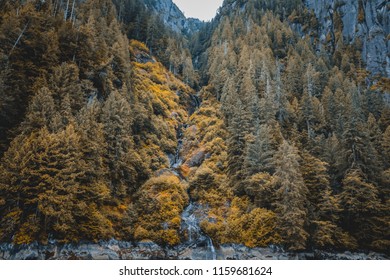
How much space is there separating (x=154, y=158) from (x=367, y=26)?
88.1 m

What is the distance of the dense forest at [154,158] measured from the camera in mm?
24125

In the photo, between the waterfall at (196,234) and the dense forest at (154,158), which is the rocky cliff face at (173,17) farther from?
the waterfall at (196,234)

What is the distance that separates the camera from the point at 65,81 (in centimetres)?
3203

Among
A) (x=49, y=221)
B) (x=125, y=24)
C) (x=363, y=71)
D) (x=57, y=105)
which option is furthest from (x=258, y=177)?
(x=125, y=24)

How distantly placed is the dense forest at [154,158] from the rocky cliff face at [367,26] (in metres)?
33.2

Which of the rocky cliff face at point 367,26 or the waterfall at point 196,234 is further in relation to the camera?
the rocky cliff face at point 367,26

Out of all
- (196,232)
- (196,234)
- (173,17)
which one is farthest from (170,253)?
(173,17)

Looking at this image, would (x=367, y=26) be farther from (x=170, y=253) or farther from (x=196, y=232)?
(x=170, y=253)

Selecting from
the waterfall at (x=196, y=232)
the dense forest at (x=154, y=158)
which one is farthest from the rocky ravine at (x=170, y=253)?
the dense forest at (x=154, y=158)

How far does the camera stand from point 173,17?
166 metres

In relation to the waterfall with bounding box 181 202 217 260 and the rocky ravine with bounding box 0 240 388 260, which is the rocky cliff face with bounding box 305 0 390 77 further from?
the waterfall with bounding box 181 202 217 260

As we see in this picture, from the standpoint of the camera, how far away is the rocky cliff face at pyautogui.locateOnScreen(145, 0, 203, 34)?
151 meters

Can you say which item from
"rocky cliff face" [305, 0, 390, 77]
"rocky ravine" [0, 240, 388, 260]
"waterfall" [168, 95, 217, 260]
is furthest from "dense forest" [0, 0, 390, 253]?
"rocky cliff face" [305, 0, 390, 77]

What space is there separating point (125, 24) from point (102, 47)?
42531 mm
